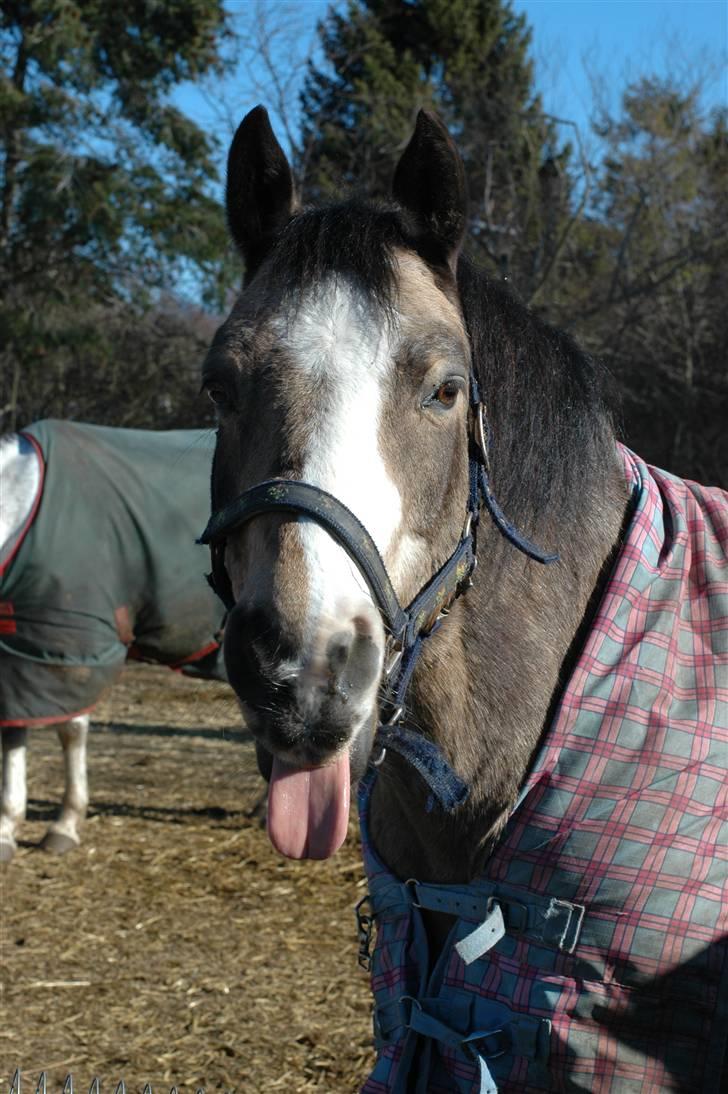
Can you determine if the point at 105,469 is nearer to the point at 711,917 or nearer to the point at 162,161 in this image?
the point at 711,917

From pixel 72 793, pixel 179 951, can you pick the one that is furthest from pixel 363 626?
pixel 72 793

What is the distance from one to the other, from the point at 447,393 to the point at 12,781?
162 inches

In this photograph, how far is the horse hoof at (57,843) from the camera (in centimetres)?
507

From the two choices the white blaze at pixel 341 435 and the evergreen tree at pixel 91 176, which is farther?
the evergreen tree at pixel 91 176

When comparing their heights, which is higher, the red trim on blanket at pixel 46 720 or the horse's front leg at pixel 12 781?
the red trim on blanket at pixel 46 720

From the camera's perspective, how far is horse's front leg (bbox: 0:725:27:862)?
5.09 meters

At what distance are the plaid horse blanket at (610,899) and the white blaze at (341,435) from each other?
480 millimetres

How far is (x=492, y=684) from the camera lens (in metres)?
1.83

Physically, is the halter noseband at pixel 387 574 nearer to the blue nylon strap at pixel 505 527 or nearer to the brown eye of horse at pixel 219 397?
the blue nylon strap at pixel 505 527

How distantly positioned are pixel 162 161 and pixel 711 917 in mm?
11868

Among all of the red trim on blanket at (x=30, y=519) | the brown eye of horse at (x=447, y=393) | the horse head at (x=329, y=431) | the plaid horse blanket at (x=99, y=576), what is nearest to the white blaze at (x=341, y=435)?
the horse head at (x=329, y=431)

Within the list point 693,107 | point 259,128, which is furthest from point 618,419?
point 693,107

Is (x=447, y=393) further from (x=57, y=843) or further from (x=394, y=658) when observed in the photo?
(x=57, y=843)

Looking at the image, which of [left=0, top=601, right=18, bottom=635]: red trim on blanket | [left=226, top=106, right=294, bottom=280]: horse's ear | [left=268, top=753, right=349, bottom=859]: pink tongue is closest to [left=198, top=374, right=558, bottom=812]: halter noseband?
[left=268, top=753, right=349, bottom=859]: pink tongue
